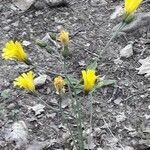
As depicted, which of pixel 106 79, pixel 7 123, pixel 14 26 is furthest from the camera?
pixel 14 26

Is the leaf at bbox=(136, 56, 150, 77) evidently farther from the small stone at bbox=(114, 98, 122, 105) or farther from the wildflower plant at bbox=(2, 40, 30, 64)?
the wildflower plant at bbox=(2, 40, 30, 64)

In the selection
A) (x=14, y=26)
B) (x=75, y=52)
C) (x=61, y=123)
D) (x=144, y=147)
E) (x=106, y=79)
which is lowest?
(x=144, y=147)

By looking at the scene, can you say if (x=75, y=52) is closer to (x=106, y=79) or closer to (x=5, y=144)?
(x=106, y=79)

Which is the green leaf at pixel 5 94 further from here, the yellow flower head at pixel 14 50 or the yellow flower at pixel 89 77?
the yellow flower at pixel 89 77

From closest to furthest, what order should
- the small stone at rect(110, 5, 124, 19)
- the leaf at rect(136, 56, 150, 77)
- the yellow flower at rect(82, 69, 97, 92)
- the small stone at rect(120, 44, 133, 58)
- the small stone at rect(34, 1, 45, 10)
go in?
the yellow flower at rect(82, 69, 97, 92) → the leaf at rect(136, 56, 150, 77) → the small stone at rect(120, 44, 133, 58) → the small stone at rect(110, 5, 124, 19) → the small stone at rect(34, 1, 45, 10)

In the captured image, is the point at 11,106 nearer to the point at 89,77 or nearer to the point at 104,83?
the point at 104,83

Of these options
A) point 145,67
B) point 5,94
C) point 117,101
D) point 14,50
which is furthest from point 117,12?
point 14,50

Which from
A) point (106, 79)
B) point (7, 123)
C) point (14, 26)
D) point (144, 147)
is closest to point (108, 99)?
point (106, 79)

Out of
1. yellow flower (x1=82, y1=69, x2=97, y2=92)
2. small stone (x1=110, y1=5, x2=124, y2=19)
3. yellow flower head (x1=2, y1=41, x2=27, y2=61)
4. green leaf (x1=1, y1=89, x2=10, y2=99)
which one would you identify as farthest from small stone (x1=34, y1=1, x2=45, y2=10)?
yellow flower (x1=82, y1=69, x2=97, y2=92)
